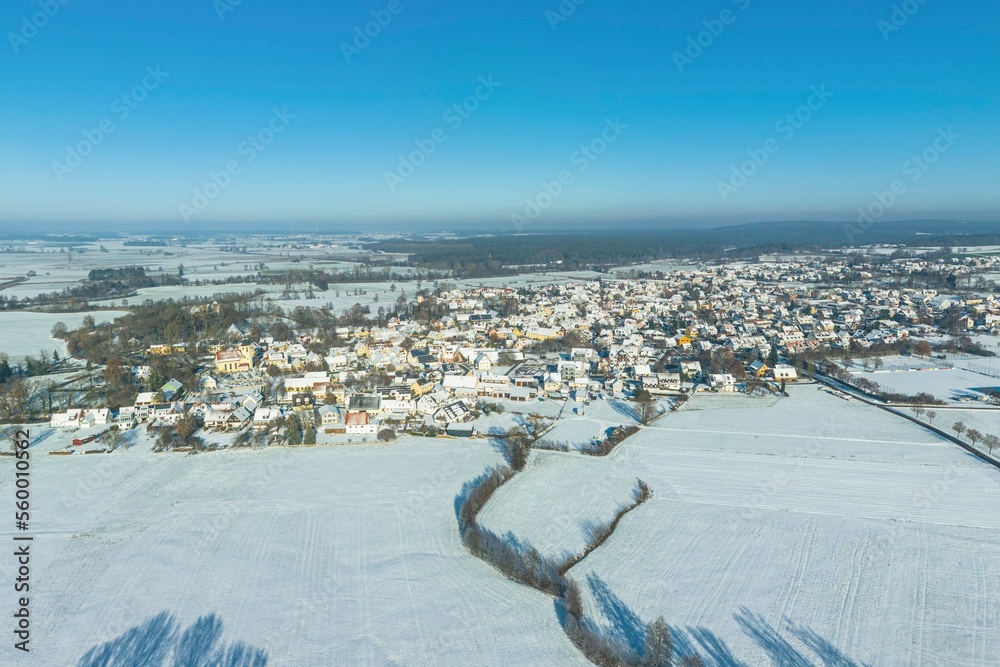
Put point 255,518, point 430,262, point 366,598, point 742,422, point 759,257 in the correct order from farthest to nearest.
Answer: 1. point 759,257
2. point 430,262
3. point 742,422
4. point 255,518
5. point 366,598

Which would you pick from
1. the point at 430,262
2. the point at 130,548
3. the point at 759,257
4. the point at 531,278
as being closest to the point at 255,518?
the point at 130,548

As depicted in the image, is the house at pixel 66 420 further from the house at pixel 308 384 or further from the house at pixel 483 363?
the house at pixel 483 363

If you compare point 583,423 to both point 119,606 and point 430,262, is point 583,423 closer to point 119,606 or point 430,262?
point 119,606

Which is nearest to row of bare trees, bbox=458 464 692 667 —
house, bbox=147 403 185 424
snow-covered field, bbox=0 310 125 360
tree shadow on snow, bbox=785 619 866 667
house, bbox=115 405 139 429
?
tree shadow on snow, bbox=785 619 866 667

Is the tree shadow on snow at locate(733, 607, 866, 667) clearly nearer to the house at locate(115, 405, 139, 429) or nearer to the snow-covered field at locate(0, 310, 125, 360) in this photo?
the house at locate(115, 405, 139, 429)

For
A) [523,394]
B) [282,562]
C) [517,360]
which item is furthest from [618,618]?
[517,360]

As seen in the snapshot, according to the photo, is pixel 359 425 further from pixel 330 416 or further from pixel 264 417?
pixel 264 417

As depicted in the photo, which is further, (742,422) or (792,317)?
(792,317)

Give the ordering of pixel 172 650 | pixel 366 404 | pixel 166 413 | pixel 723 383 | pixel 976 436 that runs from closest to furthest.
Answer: pixel 172 650 < pixel 976 436 < pixel 166 413 < pixel 366 404 < pixel 723 383
